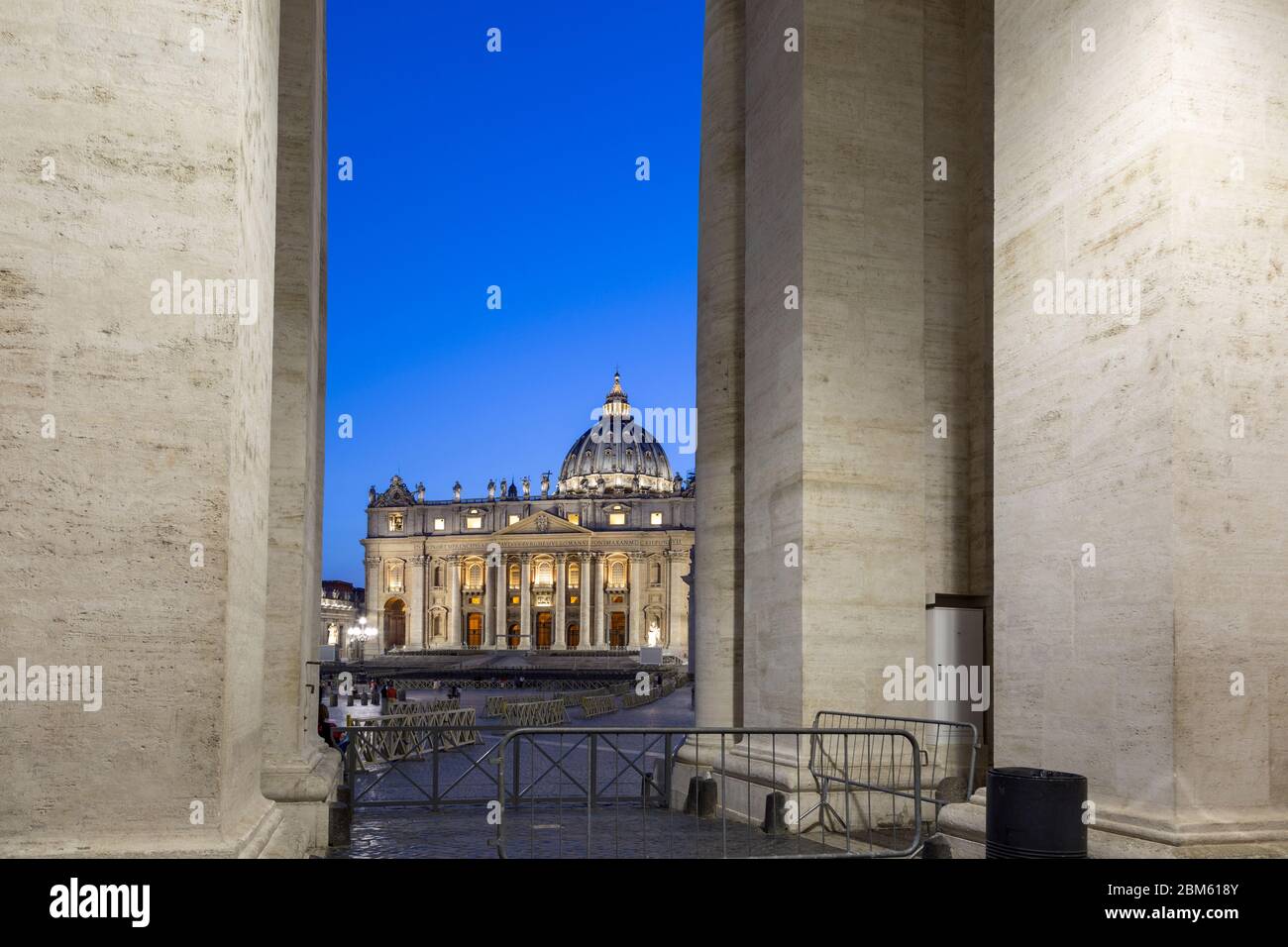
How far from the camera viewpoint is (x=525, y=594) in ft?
472

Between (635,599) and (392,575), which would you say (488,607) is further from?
(635,599)

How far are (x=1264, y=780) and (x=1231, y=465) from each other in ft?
6.77

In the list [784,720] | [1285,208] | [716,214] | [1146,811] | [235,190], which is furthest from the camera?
[716,214]

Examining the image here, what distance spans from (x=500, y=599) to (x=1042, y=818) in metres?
139

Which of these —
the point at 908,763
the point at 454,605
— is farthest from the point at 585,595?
the point at 908,763

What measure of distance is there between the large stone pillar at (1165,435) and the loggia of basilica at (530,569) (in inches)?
4979

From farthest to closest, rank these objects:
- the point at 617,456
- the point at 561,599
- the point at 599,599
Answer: the point at 617,456
the point at 561,599
the point at 599,599

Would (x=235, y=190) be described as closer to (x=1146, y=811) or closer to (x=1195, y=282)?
(x=1195, y=282)

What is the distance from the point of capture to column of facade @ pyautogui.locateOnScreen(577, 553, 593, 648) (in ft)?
459

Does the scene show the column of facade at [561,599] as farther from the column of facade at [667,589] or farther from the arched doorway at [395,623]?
the arched doorway at [395,623]

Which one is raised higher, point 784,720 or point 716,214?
point 716,214
